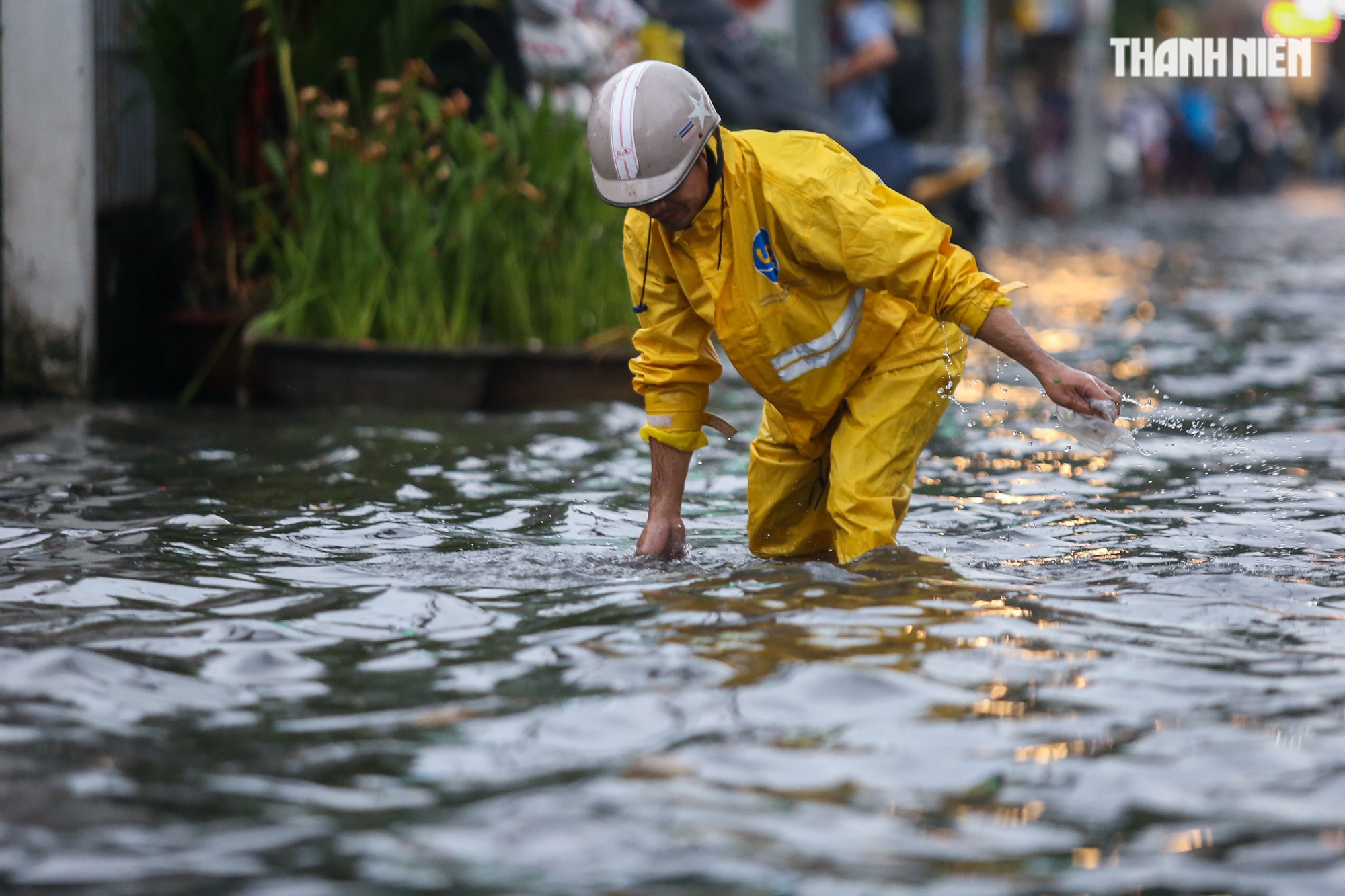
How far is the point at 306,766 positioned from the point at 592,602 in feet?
4.26

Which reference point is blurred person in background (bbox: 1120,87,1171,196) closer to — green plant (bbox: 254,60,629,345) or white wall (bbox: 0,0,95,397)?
green plant (bbox: 254,60,629,345)

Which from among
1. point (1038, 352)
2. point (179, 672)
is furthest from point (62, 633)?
point (1038, 352)

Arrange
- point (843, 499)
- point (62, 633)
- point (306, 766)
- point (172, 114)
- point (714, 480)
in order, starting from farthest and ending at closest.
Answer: point (172, 114), point (714, 480), point (843, 499), point (62, 633), point (306, 766)

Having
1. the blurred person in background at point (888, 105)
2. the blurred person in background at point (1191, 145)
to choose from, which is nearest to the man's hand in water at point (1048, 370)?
the blurred person in background at point (888, 105)

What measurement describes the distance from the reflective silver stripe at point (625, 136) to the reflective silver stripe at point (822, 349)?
0.72 meters

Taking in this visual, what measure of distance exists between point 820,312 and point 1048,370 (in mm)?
660

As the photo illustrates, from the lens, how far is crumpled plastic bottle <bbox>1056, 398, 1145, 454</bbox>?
14.4ft

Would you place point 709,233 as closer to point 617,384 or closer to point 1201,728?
point 1201,728

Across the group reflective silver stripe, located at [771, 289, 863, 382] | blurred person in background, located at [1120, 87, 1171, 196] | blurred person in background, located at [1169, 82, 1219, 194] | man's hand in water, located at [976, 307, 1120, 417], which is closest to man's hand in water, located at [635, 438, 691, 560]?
reflective silver stripe, located at [771, 289, 863, 382]

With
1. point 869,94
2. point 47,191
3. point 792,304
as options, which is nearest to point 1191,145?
point 869,94

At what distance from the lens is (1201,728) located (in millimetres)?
3346

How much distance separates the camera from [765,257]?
4566 millimetres

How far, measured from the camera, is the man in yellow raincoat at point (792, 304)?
4.38m

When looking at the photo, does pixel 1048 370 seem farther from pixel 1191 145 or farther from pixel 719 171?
pixel 1191 145
